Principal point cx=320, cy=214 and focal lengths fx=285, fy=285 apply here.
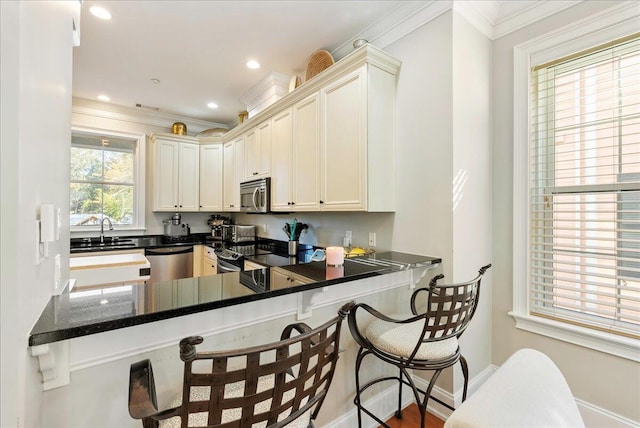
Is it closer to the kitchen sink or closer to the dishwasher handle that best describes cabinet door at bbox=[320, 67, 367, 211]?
the dishwasher handle

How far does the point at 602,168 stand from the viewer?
1838 millimetres

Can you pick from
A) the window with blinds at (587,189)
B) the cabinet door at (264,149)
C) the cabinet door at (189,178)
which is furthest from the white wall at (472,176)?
the cabinet door at (189,178)

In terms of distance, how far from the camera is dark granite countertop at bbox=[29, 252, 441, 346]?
2.76 ft

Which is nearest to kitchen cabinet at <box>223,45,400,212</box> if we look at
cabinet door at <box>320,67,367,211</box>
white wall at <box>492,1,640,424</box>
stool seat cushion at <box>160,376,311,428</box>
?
cabinet door at <box>320,67,367,211</box>

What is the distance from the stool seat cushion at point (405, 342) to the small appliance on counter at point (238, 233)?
277 centimetres

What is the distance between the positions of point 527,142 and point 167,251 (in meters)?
4.02

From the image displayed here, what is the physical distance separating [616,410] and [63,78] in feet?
11.1

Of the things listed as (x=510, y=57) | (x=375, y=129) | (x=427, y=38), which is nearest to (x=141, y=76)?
(x=375, y=129)

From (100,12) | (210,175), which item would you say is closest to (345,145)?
(100,12)

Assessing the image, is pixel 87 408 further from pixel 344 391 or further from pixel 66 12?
pixel 66 12

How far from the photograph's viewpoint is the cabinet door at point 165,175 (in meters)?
4.23

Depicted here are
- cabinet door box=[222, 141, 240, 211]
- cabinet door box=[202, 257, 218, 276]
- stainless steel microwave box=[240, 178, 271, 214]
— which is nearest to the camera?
stainless steel microwave box=[240, 178, 271, 214]

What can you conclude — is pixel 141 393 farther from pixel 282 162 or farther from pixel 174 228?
pixel 174 228

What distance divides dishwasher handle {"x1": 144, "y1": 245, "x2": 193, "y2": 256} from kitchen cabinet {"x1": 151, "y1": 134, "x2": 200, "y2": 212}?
2.69 feet
